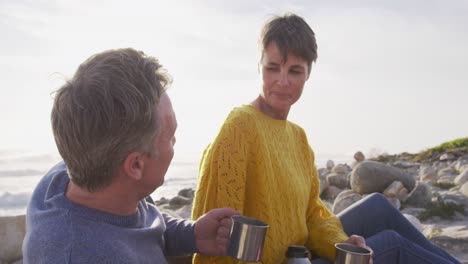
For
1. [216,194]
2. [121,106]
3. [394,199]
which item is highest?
[121,106]

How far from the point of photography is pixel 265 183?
3.36 metres

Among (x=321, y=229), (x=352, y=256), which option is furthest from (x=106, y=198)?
(x=321, y=229)

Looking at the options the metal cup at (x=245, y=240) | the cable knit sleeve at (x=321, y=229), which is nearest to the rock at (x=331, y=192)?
the cable knit sleeve at (x=321, y=229)

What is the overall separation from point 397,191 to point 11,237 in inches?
288

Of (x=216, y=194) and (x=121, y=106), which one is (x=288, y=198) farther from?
(x=121, y=106)

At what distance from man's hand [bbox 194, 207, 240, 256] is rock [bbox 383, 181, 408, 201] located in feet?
24.7

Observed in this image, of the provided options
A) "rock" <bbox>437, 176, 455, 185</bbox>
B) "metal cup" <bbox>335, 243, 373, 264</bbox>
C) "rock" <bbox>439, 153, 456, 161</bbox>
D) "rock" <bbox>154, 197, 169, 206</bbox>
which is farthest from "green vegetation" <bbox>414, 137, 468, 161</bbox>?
"metal cup" <bbox>335, 243, 373, 264</bbox>

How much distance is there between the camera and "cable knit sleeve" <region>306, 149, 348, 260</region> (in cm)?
374

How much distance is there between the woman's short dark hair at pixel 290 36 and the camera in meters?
3.57

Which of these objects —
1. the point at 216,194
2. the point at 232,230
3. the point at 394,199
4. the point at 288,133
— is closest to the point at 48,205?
the point at 232,230

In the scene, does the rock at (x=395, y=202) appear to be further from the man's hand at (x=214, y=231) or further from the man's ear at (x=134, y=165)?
the man's ear at (x=134, y=165)

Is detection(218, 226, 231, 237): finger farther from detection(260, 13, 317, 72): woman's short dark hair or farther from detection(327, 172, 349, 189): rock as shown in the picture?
detection(327, 172, 349, 189): rock

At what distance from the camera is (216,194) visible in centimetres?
320

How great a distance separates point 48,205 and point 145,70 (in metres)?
0.74
